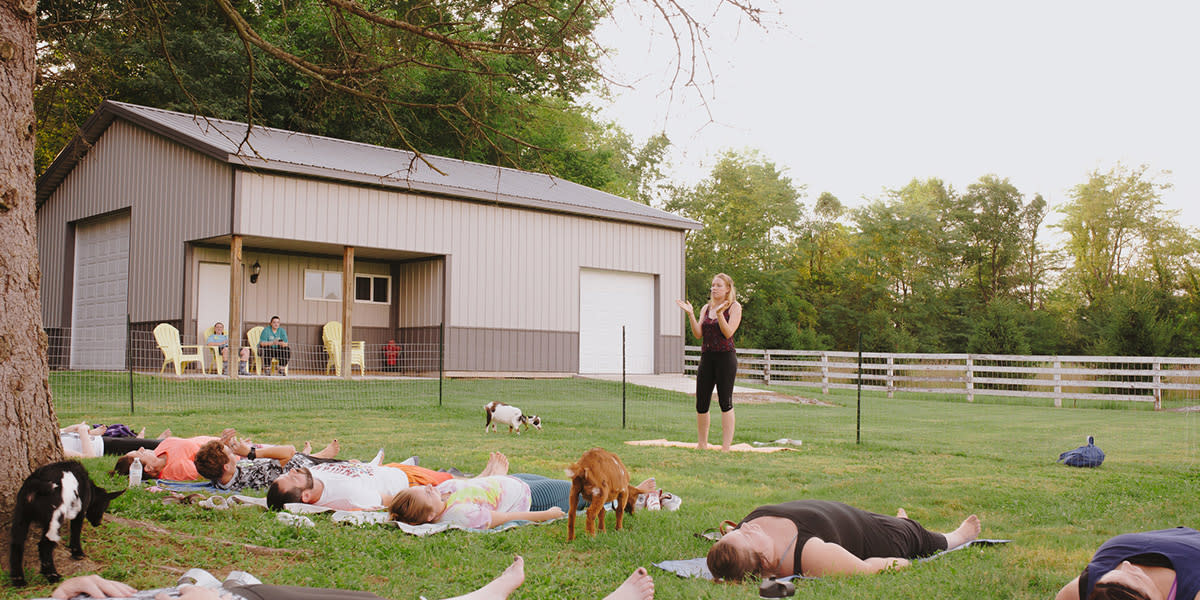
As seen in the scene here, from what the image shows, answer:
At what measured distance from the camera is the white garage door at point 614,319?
21688 mm

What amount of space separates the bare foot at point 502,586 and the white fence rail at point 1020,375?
14.1 m

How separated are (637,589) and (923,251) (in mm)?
41124

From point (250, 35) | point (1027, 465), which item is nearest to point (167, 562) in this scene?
point (250, 35)

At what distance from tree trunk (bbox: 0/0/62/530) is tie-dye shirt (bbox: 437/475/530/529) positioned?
1.91 metres

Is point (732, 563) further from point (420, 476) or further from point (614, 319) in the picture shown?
point (614, 319)

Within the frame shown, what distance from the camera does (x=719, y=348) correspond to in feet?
27.2

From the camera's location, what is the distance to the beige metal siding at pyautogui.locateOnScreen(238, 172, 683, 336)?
56.6 feet

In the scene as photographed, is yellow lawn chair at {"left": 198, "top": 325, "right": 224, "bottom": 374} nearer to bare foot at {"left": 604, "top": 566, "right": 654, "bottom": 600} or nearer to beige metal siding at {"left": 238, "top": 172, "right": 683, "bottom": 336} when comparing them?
beige metal siding at {"left": 238, "top": 172, "right": 683, "bottom": 336}

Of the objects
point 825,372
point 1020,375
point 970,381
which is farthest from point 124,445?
point 1020,375

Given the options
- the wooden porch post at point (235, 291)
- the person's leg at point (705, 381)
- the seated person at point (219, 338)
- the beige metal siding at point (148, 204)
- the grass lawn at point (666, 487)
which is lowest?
the grass lawn at point (666, 487)

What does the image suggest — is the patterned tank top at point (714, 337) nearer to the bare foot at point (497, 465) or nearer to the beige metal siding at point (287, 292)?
the bare foot at point (497, 465)

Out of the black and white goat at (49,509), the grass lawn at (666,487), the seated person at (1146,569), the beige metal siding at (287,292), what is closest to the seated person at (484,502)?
the grass lawn at (666,487)

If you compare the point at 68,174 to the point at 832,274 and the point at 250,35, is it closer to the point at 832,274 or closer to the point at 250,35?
the point at 250,35

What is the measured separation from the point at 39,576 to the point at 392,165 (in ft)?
55.5
